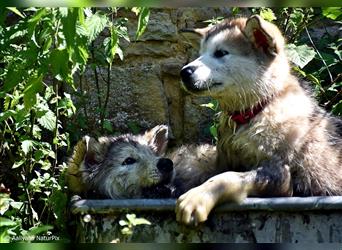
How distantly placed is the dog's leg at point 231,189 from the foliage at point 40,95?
0.56 meters

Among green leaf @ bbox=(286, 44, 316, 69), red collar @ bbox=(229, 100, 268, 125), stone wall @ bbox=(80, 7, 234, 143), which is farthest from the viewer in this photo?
stone wall @ bbox=(80, 7, 234, 143)

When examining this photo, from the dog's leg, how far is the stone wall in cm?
185

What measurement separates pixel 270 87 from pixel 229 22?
42 centimetres

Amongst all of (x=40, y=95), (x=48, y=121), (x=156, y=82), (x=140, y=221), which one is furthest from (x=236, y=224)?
(x=156, y=82)

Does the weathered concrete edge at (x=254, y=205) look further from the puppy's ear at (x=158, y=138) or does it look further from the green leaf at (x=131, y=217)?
the puppy's ear at (x=158, y=138)

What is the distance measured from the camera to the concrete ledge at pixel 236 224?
321cm

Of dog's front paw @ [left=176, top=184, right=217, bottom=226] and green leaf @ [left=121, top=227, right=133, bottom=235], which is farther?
dog's front paw @ [left=176, top=184, right=217, bottom=226]

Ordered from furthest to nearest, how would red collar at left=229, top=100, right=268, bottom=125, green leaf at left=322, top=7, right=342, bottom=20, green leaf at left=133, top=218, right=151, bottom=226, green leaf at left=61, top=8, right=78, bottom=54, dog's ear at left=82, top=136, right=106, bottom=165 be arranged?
dog's ear at left=82, top=136, right=106, bottom=165 → green leaf at left=322, top=7, right=342, bottom=20 → red collar at left=229, top=100, right=268, bottom=125 → green leaf at left=61, top=8, right=78, bottom=54 → green leaf at left=133, top=218, right=151, bottom=226

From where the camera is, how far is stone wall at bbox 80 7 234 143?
5320 mm

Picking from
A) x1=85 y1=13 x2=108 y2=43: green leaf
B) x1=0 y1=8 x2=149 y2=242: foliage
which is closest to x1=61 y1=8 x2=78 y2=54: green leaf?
x1=0 y1=8 x2=149 y2=242: foliage

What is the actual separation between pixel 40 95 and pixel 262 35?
5.37 feet

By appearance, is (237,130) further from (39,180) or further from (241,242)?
(39,180)

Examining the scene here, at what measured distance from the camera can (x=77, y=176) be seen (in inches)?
→ 157

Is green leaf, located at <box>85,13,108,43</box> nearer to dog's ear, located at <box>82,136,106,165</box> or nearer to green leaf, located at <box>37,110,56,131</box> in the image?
dog's ear, located at <box>82,136,106,165</box>
